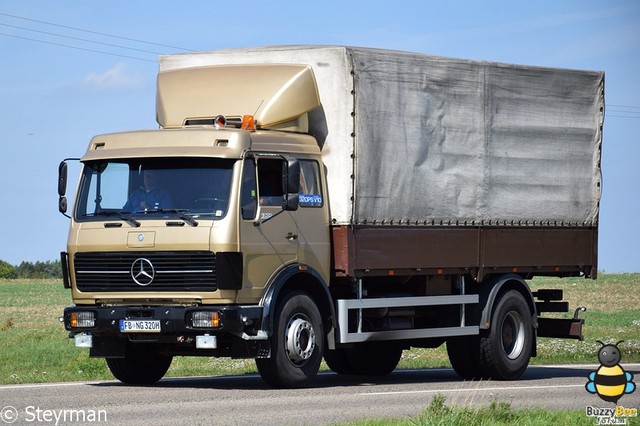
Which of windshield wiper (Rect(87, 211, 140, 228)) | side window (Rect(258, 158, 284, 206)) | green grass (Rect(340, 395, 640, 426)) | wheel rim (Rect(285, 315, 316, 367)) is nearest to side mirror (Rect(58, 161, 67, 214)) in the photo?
windshield wiper (Rect(87, 211, 140, 228))

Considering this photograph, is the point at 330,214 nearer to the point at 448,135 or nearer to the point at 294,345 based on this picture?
the point at 294,345

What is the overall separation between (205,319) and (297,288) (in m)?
1.63

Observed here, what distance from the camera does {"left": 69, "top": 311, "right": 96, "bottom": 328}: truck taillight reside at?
55.6ft

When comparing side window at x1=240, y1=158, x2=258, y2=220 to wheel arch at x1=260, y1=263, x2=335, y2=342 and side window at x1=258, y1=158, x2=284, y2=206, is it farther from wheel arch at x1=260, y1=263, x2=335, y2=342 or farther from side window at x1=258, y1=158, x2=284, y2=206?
wheel arch at x1=260, y1=263, x2=335, y2=342

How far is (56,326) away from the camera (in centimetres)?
3981

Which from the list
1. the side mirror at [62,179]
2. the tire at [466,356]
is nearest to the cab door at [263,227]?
the side mirror at [62,179]

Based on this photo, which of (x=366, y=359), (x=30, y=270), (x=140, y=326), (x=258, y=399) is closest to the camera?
(x=258, y=399)

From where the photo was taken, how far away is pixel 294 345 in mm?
16969

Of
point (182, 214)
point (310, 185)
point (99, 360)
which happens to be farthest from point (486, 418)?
point (99, 360)

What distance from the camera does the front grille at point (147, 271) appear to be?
53.7 feet

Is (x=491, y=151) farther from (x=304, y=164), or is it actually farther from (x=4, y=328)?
(x=4, y=328)

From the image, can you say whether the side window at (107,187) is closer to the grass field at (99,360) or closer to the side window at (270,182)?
the side window at (270,182)

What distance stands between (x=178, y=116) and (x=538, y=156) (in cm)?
609

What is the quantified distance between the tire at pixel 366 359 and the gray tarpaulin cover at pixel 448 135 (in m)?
2.68
